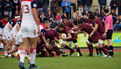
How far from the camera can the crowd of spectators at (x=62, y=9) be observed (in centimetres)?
2669

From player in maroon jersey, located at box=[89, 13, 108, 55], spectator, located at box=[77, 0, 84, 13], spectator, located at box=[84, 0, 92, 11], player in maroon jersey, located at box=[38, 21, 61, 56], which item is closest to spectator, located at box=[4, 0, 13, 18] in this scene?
spectator, located at box=[77, 0, 84, 13]

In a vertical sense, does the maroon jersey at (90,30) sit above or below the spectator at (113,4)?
below

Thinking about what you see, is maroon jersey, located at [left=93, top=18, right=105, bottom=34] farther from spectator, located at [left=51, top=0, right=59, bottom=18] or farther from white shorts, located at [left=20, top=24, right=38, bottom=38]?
spectator, located at [left=51, top=0, right=59, bottom=18]

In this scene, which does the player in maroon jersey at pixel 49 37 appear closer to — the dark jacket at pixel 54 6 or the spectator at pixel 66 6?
the spectator at pixel 66 6

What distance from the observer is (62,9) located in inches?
1123

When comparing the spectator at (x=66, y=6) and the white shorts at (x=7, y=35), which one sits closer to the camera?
the white shorts at (x=7, y=35)

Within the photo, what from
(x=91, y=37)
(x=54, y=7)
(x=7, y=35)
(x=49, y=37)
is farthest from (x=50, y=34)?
(x=54, y=7)

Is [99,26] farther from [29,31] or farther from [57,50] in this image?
[29,31]

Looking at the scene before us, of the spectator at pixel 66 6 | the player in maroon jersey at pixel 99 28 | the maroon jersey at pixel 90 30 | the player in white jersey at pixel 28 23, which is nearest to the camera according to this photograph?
the player in white jersey at pixel 28 23

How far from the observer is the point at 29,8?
11008 millimetres

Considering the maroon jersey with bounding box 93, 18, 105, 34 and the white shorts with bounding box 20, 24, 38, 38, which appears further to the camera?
the maroon jersey with bounding box 93, 18, 105, 34

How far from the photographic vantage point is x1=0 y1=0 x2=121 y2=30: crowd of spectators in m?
26.7

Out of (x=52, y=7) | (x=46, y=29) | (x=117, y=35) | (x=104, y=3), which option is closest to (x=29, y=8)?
(x=46, y=29)

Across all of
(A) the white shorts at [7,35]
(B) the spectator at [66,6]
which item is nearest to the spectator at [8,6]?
(B) the spectator at [66,6]
